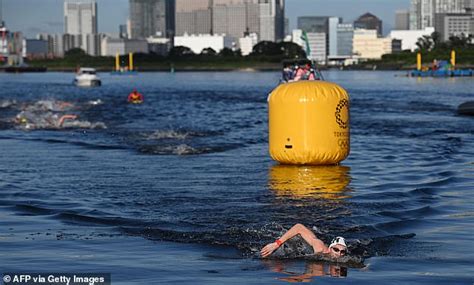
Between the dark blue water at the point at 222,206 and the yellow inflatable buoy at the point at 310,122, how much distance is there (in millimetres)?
419

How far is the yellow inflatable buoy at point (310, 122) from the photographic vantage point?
22.0 m

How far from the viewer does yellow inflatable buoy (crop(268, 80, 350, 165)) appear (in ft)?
72.2

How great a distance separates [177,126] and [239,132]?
3075mm

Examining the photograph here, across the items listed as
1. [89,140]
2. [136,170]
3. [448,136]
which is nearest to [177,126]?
[89,140]

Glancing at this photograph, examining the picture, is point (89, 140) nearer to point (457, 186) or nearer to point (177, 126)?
point (177, 126)

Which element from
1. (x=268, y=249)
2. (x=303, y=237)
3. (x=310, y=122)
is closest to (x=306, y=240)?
(x=303, y=237)

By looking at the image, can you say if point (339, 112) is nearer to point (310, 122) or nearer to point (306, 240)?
point (310, 122)

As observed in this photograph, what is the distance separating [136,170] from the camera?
928 inches

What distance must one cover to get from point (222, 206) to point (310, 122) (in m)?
4.62

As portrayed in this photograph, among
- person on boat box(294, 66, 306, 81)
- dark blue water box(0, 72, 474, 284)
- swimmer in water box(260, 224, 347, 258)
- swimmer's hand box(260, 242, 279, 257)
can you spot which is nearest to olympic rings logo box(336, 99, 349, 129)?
dark blue water box(0, 72, 474, 284)

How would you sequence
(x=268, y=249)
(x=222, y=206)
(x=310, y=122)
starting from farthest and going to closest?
(x=310, y=122) < (x=222, y=206) < (x=268, y=249)

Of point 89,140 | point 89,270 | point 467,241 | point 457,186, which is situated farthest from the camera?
point 89,140

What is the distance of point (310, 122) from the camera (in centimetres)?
2203

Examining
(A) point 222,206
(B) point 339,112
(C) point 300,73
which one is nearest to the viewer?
(A) point 222,206
